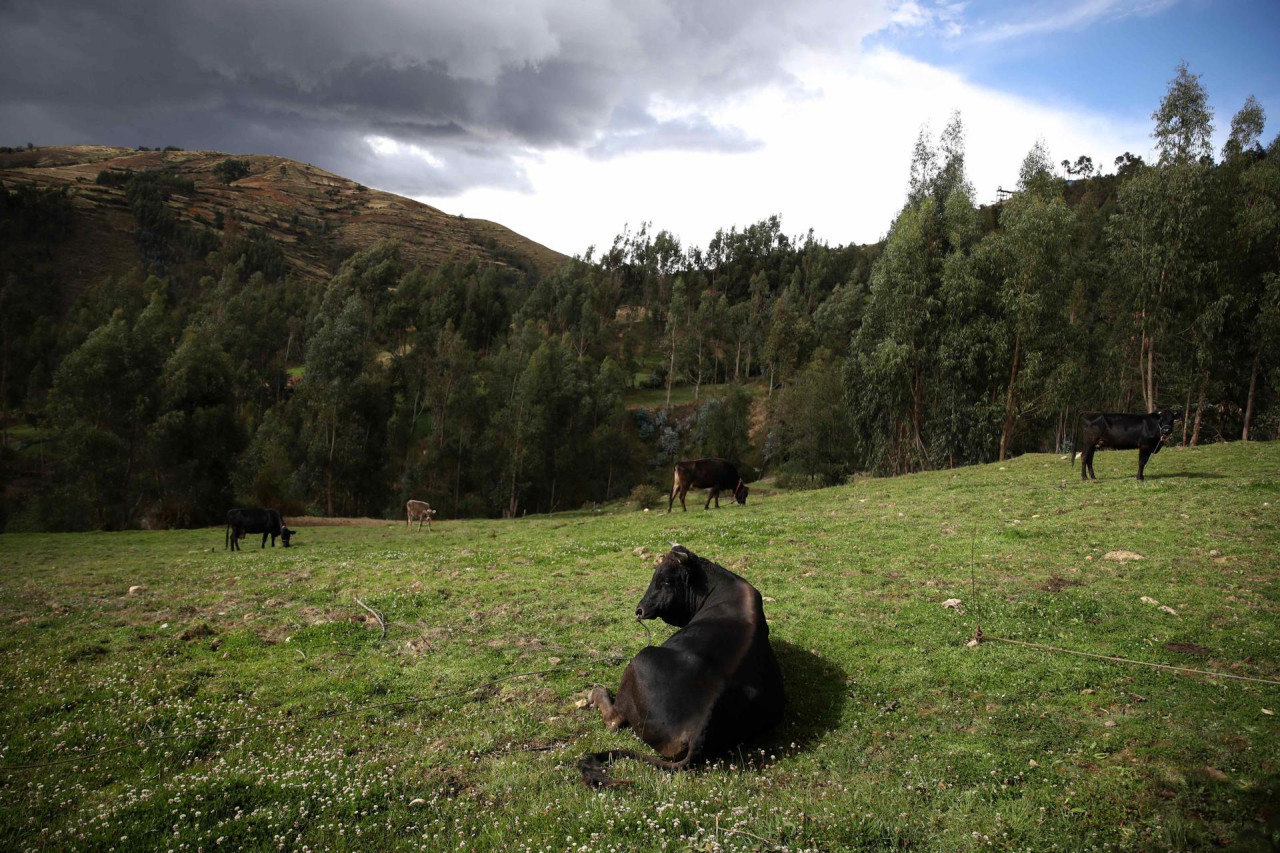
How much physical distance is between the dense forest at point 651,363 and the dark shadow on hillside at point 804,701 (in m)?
32.7

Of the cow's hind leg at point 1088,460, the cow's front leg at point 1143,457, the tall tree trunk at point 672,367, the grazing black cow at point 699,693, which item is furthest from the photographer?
the tall tree trunk at point 672,367

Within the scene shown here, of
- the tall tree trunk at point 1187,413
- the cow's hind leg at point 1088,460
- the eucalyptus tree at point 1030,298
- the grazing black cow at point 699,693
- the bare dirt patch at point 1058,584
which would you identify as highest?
the eucalyptus tree at point 1030,298

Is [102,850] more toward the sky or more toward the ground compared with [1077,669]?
more toward the ground

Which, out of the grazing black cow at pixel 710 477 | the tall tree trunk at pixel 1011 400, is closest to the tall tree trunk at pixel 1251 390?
the tall tree trunk at pixel 1011 400

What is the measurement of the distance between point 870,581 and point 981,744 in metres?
5.79

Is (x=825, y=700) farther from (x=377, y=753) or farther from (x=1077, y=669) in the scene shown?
(x=377, y=753)

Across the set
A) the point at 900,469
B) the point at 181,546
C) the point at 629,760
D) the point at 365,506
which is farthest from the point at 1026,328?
the point at 365,506

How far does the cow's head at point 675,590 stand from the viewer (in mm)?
9234

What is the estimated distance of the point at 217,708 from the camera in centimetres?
782

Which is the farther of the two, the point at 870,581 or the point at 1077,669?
the point at 870,581

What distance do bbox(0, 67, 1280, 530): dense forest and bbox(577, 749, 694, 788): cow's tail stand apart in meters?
35.9

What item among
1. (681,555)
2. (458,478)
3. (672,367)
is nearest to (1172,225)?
(681,555)

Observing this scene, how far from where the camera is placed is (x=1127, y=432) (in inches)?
829

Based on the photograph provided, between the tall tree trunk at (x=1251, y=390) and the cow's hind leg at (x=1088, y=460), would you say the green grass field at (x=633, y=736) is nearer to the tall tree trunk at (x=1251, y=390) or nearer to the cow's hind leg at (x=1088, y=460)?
the cow's hind leg at (x=1088, y=460)
